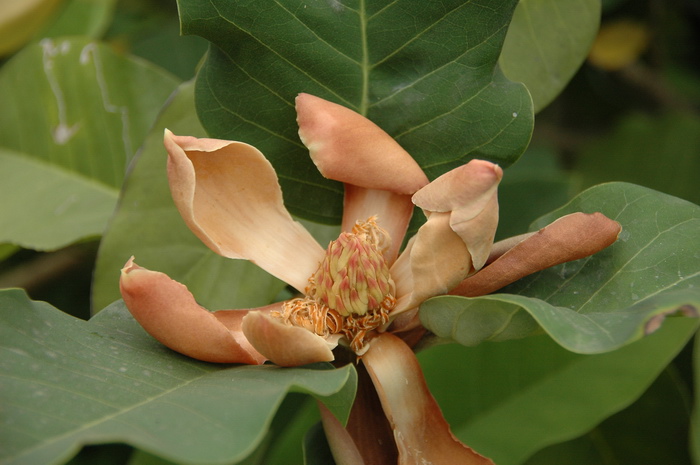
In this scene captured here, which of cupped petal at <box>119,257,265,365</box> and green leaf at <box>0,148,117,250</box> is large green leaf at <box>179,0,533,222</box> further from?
green leaf at <box>0,148,117,250</box>

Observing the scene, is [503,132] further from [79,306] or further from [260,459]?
[79,306]

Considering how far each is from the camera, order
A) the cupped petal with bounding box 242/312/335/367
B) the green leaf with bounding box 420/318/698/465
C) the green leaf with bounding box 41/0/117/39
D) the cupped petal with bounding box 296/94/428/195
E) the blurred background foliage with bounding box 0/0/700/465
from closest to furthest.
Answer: the cupped petal with bounding box 242/312/335/367, the cupped petal with bounding box 296/94/428/195, the green leaf with bounding box 420/318/698/465, the blurred background foliage with bounding box 0/0/700/465, the green leaf with bounding box 41/0/117/39

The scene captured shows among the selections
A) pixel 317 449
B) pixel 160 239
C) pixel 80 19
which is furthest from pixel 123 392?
pixel 80 19

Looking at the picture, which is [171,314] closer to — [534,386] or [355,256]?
[355,256]

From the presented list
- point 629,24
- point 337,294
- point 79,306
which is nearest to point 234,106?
point 337,294

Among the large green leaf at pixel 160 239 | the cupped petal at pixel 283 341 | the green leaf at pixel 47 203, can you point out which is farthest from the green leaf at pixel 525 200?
the green leaf at pixel 47 203

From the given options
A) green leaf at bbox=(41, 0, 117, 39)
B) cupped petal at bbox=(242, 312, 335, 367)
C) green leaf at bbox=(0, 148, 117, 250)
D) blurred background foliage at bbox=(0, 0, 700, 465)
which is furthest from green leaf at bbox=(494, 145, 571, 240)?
green leaf at bbox=(41, 0, 117, 39)
